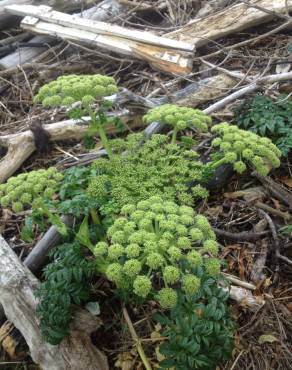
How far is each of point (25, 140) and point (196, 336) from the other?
8.91ft

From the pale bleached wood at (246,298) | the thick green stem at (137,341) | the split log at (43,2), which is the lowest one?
the thick green stem at (137,341)

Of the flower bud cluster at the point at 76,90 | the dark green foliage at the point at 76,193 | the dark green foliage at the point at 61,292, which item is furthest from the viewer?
the flower bud cluster at the point at 76,90

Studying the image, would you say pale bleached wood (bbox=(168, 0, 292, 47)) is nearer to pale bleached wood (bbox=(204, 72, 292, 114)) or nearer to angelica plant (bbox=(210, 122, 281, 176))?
pale bleached wood (bbox=(204, 72, 292, 114))

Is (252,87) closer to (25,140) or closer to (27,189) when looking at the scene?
(25,140)

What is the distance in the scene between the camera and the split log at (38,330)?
2.82 m

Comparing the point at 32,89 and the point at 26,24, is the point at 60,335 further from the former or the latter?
the point at 26,24

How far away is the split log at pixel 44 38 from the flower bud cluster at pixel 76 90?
2.76 metres

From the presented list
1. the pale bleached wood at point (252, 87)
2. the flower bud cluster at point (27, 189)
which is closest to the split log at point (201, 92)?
the pale bleached wood at point (252, 87)

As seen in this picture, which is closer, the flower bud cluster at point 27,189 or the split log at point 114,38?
the flower bud cluster at point 27,189

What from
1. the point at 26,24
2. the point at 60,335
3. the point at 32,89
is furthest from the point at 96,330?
the point at 26,24

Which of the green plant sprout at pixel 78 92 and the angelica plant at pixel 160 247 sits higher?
the green plant sprout at pixel 78 92

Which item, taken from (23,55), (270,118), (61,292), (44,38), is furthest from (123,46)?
(61,292)

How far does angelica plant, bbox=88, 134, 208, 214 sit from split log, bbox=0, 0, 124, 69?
3.23 meters

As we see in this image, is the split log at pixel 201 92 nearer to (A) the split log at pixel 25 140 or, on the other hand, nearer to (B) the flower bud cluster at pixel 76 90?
(A) the split log at pixel 25 140
